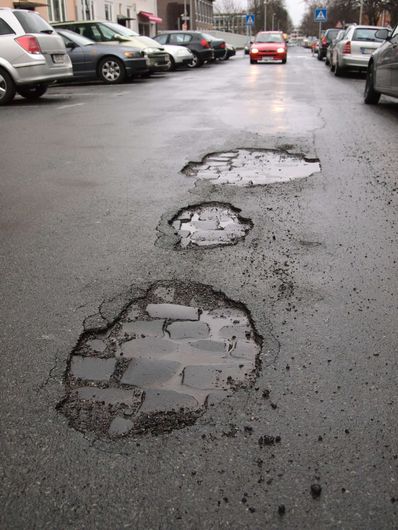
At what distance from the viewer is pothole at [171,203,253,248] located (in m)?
3.69

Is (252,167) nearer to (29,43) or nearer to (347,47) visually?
(29,43)

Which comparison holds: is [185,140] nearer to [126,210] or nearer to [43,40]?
[126,210]

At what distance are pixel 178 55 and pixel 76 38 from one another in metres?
7.22

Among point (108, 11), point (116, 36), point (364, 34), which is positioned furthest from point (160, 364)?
point (108, 11)

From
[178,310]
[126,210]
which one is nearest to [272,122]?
[126,210]

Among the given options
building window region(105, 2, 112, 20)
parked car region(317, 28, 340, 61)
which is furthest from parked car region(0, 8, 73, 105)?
building window region(105, 2, 112, 20)

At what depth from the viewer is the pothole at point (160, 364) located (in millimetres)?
1970

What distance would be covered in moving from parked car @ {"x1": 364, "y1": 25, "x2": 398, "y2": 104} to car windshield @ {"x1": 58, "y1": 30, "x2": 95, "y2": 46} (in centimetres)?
900

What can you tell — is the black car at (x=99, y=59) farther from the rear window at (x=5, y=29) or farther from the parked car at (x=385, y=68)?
the parked car at (x=385, y=68)

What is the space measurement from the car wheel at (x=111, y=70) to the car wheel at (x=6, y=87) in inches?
211

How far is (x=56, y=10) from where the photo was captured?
1189 inches

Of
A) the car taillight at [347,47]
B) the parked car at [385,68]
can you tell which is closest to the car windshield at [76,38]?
the car taillight at [347,47]

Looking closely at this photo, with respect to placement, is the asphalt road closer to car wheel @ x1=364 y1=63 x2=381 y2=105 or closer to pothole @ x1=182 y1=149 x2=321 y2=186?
pothole @ x1=182 y1=149 x2=321 y2=186

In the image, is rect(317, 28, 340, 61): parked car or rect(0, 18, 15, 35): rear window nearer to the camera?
rect(0, 18, 15, 35): rear window
